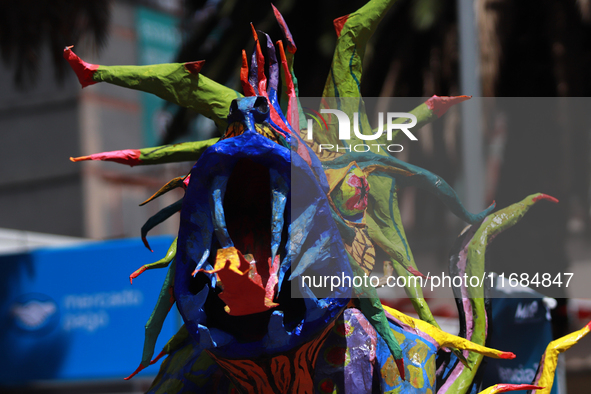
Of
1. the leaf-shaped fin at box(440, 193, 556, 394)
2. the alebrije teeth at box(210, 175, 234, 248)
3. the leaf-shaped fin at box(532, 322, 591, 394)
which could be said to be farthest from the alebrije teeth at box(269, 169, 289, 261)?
the leaf-shaped fin at box(532, 322, 591, 394)

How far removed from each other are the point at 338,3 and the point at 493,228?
197 inches

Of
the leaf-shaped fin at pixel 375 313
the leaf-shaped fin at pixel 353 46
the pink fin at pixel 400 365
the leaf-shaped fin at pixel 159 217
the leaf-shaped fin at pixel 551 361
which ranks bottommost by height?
the leaf-shaped fin at pixel 551 361

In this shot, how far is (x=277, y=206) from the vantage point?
1959 mm

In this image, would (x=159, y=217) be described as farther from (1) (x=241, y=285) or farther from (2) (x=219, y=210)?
(1) (x=241, y=285)

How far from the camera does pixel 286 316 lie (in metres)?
2.11

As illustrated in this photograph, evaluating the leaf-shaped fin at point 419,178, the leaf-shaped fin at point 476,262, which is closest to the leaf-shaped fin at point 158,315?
the leaf-shaped fin at point 419,178

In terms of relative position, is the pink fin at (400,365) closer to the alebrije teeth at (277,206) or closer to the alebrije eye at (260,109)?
the alebrije teeth at (277,206)

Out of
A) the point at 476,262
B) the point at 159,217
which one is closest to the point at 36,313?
the point at 159,217

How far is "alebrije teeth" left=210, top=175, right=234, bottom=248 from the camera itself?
194 cm

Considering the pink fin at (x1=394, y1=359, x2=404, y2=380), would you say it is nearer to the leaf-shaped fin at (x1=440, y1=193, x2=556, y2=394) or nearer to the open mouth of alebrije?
the open mouth of alebrije

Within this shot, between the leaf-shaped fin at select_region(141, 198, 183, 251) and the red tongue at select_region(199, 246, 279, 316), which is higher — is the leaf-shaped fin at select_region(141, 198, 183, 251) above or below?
above

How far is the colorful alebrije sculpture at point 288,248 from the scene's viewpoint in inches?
78.2

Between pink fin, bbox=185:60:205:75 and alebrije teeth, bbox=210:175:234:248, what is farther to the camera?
pink fin, bbox=185:60:205:75

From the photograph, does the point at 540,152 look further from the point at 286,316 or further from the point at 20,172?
the point at 20,172
